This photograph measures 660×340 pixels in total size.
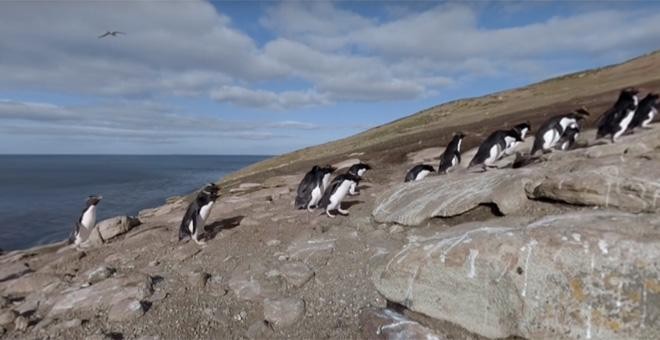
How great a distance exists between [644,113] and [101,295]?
12.9 meters

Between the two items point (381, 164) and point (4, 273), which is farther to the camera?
point (381, 164)

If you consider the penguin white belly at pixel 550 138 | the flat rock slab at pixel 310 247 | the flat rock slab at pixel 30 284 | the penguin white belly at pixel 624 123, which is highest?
the penguin white belly at pixel 624 123

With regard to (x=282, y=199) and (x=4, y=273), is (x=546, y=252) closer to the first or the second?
(x=282, y=199)

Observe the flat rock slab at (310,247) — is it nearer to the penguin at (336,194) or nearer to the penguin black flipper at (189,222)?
the penguin at (336,194)

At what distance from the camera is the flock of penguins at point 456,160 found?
11.1 metres

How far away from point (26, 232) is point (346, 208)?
2506cm

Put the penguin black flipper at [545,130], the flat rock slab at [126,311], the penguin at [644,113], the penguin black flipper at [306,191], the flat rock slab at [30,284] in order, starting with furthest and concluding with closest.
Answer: the penguin black flipper at [545,130]
the penguin black flipper at [306,191]
the penguin at [644,113]
the flat rock slab at [30,284]
the flat rock slab at [126,311]

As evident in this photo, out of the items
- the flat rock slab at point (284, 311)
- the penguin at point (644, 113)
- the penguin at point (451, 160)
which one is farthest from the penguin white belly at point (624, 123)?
the flat rock slab at point (284, 311)

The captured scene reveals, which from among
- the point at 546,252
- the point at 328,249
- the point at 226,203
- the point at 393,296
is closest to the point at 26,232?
the point at 226,203

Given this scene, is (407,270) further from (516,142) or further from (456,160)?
(516,142)

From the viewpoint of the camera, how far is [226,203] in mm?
14844

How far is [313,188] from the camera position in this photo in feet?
41.3

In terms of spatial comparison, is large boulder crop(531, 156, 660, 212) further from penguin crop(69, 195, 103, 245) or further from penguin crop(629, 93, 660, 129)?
penguin crop(69, 195, 103, 245)

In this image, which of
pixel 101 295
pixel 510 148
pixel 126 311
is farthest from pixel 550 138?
pixel 101 295
